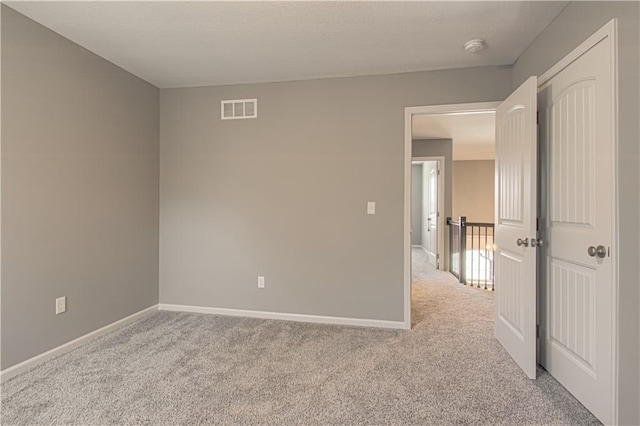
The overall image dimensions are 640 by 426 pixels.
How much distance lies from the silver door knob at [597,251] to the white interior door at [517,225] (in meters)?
0.36

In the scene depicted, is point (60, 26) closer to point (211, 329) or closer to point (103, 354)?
point (103, 354)

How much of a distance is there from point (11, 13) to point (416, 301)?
434 centimetres

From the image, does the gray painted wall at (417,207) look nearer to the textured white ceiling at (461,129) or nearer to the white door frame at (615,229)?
the textured white ceiling at (461,129)

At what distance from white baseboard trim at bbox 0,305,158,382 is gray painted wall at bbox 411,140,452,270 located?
15.8 ft

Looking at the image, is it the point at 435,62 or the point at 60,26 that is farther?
the point at 435,62

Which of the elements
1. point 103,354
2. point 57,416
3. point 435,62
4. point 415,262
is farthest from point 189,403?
point 415,262

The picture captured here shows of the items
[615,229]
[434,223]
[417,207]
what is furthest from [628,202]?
[417,207]

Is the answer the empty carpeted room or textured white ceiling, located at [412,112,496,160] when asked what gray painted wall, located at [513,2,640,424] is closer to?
the empty carpeted room

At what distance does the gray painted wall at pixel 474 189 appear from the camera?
895 cm

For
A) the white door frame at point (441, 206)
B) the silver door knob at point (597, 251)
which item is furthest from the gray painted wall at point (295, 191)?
the white door frame at point (441, 206)

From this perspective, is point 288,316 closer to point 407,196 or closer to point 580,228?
point 407,196

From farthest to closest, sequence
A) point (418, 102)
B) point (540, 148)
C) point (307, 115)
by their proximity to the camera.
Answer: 1. point (307, 115)
2. point (418, 102)
3. point (540, 148)

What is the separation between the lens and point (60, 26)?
2.29 meters

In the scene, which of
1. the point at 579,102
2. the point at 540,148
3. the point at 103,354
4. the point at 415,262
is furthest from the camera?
the point at 415,262
